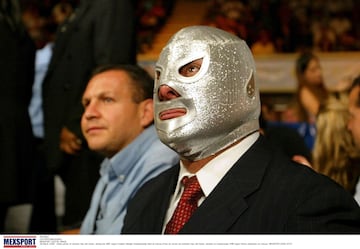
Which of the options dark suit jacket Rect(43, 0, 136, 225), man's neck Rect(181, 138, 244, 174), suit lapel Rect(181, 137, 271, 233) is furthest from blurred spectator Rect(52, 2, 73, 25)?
suit lapel Rect(181, 137, 271, 233)

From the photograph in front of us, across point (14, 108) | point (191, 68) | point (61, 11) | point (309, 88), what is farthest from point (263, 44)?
point (191, 68)

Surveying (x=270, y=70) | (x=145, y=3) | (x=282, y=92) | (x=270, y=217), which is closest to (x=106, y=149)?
(x=270, y=217)

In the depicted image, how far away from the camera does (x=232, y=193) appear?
1.80 meters

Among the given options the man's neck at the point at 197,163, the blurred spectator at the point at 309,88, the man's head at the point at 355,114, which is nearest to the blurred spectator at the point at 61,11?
the blurred spectator at the point at 309,88

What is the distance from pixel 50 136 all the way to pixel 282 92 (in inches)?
76.8

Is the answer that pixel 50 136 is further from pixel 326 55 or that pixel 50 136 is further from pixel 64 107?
pixel 326 55

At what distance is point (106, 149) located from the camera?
91.4 inches

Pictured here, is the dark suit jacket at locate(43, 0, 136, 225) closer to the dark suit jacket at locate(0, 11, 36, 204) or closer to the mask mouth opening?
the dark suit jacket at locate(0, 11, 36, 204)

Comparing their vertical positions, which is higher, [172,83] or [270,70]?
[172,83]

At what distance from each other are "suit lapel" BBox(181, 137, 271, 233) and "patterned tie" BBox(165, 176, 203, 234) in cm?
3

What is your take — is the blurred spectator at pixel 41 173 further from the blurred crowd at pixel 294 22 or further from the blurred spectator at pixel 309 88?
the blurred spectator at pixel 309 88

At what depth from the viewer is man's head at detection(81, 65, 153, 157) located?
2.33m

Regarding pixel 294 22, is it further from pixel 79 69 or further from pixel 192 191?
pixel 192 191

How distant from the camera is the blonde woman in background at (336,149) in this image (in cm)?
243
